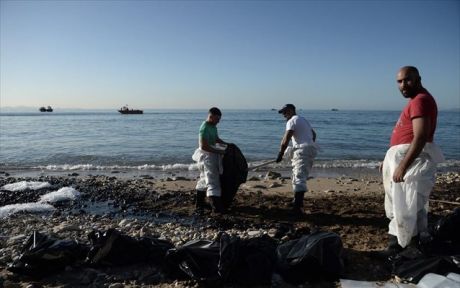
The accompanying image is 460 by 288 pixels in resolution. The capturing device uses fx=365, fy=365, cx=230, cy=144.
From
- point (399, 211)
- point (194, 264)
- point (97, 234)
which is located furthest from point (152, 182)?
point (399, 211)

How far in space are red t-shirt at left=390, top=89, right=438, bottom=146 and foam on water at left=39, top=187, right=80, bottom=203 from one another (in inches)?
259

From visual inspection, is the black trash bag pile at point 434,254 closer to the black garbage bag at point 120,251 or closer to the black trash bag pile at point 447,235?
the black trash bag pile at point 447,235

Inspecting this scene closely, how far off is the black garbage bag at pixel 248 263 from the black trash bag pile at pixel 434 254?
123cm

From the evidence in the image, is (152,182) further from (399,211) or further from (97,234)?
(399,211)

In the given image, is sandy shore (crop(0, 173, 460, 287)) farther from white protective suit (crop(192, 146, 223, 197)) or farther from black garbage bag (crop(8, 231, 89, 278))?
white protective suit (crop(192, 146, 223, 197))

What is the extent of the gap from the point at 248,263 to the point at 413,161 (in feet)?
6.40

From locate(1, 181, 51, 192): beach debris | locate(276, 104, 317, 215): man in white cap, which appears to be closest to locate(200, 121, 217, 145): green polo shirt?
locate(276, 104, 317, 215): man in white cap

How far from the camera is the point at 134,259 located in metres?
3.99

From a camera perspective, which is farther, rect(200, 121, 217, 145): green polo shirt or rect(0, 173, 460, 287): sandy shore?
rect(200, 121, 217, 145): green polo shirt

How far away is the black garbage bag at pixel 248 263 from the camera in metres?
3.50

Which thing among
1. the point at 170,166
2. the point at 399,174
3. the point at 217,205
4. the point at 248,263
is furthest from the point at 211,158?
the point at 170,166

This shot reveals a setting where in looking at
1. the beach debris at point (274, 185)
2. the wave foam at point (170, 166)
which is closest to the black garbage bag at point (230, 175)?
the beach debris at point (274, 185)

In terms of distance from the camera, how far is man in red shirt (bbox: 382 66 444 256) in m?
3.62

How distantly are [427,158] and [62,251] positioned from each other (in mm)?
3955
